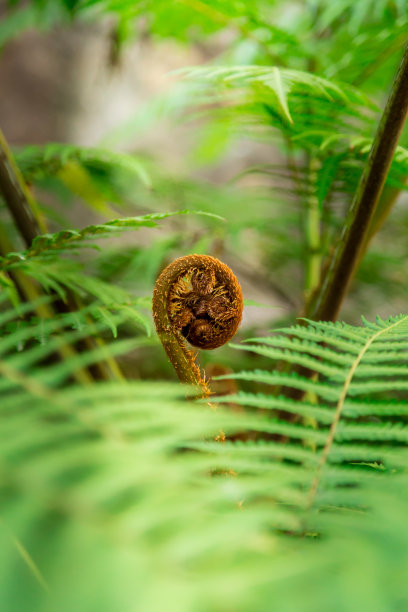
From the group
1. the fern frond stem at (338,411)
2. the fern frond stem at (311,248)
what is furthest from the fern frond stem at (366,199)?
the fern frond stem at (311,248)

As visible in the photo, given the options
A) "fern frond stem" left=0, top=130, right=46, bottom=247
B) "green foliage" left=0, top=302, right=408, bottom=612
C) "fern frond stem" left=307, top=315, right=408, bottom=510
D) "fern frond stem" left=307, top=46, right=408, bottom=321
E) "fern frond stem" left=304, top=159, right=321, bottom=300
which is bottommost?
"green foliage" left=0, top=302, right=408, bottom=612

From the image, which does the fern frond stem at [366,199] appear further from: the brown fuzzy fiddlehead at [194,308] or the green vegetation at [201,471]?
the brown fuzzy fiddlehead at [194,308]

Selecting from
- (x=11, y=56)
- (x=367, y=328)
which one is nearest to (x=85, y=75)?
(x=11, y=56)

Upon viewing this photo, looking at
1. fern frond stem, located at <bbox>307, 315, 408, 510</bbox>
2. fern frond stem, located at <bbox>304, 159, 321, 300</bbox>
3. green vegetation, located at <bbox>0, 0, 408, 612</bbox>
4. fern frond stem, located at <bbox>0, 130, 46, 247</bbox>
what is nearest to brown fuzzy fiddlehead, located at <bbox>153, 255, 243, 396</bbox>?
green vegetation, located at <bbox>0, 0, 408, 612</bbox>

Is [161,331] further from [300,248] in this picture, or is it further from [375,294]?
[375,294]

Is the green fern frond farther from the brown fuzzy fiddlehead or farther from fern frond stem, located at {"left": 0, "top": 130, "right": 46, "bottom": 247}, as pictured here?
the brown fuzzy fiddlehead

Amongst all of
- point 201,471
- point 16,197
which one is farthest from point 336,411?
point 16,197
